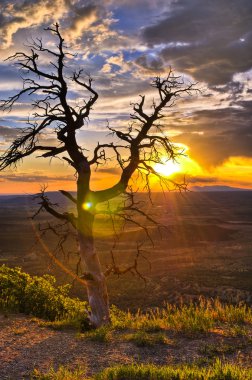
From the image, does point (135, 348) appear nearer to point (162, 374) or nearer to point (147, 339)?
point (147, 339)

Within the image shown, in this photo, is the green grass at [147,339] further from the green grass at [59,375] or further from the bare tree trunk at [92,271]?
the bare tree trunk at [92,271]

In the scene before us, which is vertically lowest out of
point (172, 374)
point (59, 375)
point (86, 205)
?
point (59, 375)

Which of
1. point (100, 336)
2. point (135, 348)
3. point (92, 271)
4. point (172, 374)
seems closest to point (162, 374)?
point (172, 374)

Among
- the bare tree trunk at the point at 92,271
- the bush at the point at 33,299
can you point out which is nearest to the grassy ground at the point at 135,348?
the bush at the point at 33,299

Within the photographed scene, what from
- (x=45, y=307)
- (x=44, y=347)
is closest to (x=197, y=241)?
(x=45, y=307)

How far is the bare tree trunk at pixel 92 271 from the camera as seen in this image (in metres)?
13.0

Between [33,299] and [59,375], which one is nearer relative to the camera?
[59,375]

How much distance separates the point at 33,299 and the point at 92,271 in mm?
3181

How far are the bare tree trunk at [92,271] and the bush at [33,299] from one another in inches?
40.5

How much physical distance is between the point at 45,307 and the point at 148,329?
4.92m

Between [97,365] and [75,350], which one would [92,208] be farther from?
[97,365]

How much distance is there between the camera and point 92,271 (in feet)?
42.9

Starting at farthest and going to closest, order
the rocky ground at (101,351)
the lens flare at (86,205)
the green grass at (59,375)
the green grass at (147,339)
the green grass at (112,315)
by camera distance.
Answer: the lens flare at (86,205), the green grass at (112,315), the green grass at (147,339), the rocky ground at (101,351), the green grass at (59,375)

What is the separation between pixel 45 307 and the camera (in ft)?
48.8
